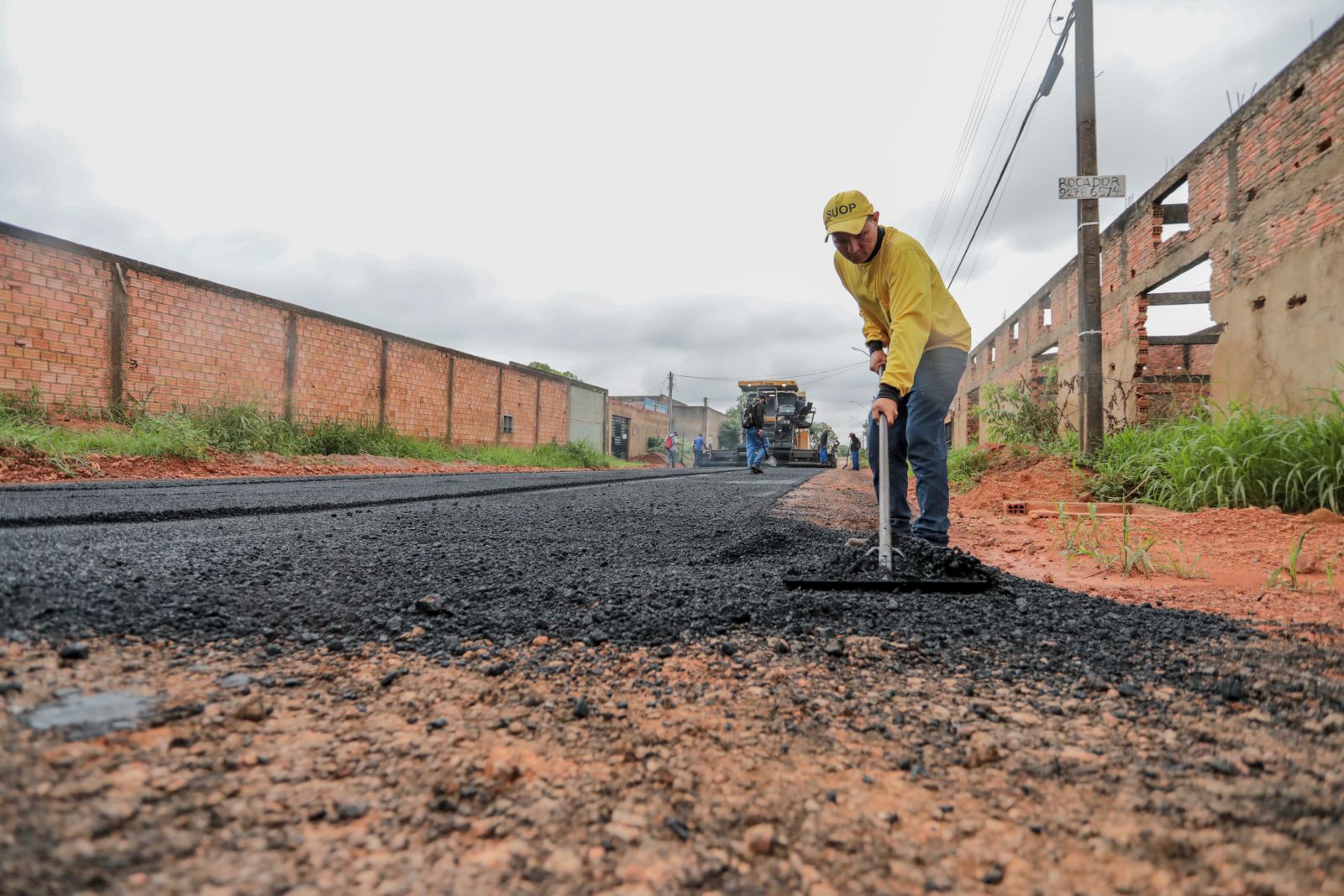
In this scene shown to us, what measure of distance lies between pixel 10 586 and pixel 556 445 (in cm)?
1772

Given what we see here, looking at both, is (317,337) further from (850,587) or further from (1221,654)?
(1221,654)

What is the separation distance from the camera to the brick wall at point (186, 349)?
27.5ft

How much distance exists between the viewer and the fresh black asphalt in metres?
1.27

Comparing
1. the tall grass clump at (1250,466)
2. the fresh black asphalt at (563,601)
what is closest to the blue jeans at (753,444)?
the tall grass clump at (1250,466)

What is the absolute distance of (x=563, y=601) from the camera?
169cm

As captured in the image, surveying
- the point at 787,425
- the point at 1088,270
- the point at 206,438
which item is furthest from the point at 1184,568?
the point at 787,425

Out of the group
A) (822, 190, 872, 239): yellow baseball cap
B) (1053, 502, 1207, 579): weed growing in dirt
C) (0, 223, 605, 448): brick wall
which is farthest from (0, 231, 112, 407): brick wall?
(1053, 502, 1207, 579): weed growing in dirt

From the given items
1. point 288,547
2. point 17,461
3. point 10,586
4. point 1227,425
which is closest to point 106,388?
point 17,461

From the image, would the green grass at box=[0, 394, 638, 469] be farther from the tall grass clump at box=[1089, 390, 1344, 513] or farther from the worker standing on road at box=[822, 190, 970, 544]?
the tall grass clump at box=[1089, 390, 1344, 513]

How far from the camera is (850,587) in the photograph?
1.92m

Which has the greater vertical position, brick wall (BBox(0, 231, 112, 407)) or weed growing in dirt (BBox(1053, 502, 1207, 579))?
brick wall (BBox(0, 231, 112, 407))

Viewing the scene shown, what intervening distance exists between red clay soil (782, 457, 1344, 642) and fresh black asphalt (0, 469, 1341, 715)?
0.28 m

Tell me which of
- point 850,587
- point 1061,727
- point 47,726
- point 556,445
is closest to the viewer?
point 47,726

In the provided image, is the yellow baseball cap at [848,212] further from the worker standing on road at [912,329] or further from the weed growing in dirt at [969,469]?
the weed growing in dirt at [969,469]
